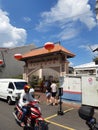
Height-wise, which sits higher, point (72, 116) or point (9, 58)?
point (9, 58)

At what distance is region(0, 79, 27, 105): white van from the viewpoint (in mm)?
14977

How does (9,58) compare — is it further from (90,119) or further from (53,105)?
(90,119)

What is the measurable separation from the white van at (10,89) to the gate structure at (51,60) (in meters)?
3.97

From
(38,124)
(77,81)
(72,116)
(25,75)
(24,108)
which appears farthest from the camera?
(25,75)

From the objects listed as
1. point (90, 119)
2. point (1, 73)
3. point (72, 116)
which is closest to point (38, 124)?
point (90, 119)

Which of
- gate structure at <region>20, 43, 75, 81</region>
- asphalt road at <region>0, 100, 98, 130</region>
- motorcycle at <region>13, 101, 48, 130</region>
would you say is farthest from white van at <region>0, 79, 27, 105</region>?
motorcycle at <region>13, 101, 48, 130</region>

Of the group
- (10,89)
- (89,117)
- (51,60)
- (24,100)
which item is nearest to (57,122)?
(24,100)

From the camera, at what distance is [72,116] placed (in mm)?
10977

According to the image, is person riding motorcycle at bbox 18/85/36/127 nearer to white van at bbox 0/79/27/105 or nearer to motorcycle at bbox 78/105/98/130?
motorcycle at bbox 78/105/98/130

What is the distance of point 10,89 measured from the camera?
51.5 ft

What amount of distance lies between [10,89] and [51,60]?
17.6ft

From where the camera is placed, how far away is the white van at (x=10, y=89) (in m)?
15.0

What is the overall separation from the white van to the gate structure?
3971mm

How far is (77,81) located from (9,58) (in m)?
19.1
